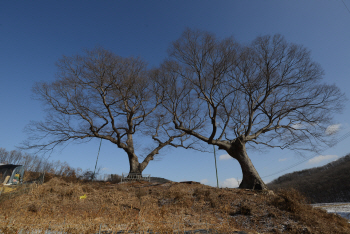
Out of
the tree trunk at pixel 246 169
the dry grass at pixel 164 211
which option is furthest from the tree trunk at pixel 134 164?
the tree trunk at pixel 246 169

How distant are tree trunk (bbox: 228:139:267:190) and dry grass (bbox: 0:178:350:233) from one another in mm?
2595

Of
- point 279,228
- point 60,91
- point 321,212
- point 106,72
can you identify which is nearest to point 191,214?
point 279,228

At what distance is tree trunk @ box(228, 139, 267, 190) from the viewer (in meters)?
10.6

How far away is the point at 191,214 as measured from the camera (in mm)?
6844

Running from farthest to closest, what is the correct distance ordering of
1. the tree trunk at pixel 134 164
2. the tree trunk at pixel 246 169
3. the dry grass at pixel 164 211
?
the tree trunk at pixel 134 164 → the tree trunk at pixel 246 169 → the dry grass at pixel 164 211

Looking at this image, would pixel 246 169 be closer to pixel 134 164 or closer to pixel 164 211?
pixel 164 211

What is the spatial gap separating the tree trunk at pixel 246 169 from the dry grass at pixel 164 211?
2595 millimetres

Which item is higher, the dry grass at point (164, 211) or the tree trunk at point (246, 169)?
the tree trunk at point (246, 169)

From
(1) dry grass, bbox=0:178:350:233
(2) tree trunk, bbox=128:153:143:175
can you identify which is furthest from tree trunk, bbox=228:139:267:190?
(2) tree trunk, bbox=128:153:143:175

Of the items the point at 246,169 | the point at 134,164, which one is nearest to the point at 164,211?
the point at 246,169

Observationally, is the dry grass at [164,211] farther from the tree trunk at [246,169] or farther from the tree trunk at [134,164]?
the tree trunk at [134,164]

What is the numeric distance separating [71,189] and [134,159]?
21.0ft

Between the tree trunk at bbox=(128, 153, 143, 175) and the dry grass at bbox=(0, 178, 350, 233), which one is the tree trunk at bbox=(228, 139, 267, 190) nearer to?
the dry grass at bbox=(0, 178, 350, 233)

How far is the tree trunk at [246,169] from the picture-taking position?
10609 mm
